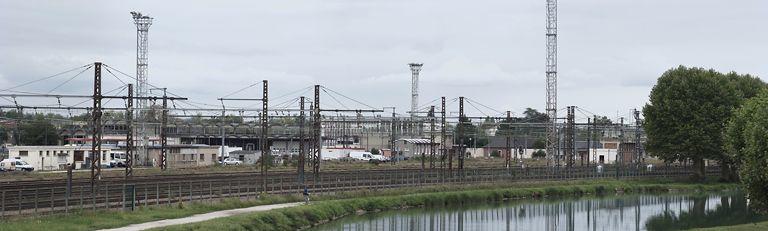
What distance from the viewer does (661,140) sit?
94.4m

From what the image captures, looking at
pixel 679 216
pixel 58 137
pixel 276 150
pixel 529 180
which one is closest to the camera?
pixel 679 216

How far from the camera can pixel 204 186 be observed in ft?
209

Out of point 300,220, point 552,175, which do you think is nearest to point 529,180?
point 552,175

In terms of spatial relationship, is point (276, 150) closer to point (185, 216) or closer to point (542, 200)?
point (542, 200)

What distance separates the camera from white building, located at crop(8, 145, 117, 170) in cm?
10575

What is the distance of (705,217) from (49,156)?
246ft

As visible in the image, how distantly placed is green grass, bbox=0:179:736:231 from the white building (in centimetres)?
5159

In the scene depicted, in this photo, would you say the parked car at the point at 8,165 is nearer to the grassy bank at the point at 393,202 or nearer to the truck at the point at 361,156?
the grassy bank at the point at 393,202

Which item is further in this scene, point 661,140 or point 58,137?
point 58,137

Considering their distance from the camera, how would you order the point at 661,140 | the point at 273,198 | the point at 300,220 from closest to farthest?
the point at 300,220
the point at 273,198
the point at 661,140

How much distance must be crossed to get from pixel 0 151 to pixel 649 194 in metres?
76.2

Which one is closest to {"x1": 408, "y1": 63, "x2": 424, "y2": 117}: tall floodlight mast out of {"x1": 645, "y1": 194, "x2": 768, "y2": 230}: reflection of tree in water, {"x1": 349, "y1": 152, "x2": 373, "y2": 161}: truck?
{"x1": 349, "y1": 152, "x2": 373, "y2": 161}: truck

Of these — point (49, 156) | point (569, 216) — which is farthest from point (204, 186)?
point (49, 156)

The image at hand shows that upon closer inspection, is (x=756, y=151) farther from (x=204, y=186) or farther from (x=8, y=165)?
(x=8, y=165)
